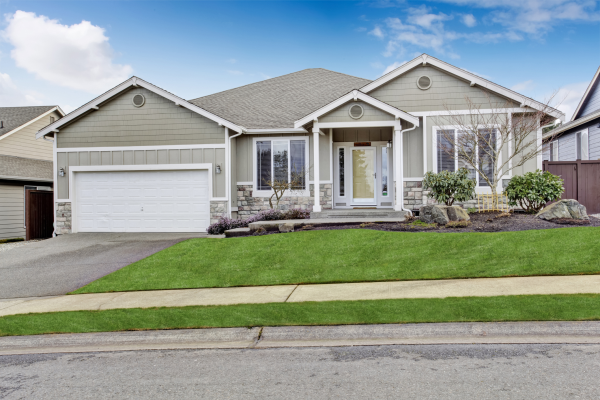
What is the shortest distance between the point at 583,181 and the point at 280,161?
10448 millimetres

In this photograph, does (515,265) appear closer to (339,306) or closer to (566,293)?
(566,293)

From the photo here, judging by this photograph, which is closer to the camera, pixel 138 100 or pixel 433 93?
pixel 433 93

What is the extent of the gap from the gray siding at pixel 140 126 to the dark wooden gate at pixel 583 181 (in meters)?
11.9

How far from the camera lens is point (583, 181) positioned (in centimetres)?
1448

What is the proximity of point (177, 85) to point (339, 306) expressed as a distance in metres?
23.4

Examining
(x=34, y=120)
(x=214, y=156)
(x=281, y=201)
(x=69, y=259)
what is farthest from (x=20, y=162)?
(x=281, y=201)

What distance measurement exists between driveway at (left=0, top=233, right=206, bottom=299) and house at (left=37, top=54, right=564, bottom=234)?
1258mm

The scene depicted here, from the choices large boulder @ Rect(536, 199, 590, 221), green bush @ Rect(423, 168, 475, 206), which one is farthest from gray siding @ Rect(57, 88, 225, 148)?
large boulder @ Rect(536, 199, 590, 221)

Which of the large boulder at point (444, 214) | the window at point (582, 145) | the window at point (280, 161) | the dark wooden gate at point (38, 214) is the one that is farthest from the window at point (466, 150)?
the dark wooden gate at point (38, 214)

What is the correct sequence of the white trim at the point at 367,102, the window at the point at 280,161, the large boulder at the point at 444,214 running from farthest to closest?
the window at the point at 280,161 < the white trim at the point at 367,102 < the large boulder at the point at 444,214

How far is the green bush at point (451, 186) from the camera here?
11742mm

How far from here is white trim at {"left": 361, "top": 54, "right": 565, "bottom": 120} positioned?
1333 centimetres

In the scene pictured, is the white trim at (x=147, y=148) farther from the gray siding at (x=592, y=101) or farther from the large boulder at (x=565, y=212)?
the gray siding at (x=592, y=101)

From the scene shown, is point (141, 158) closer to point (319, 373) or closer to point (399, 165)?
point (399, 165)
